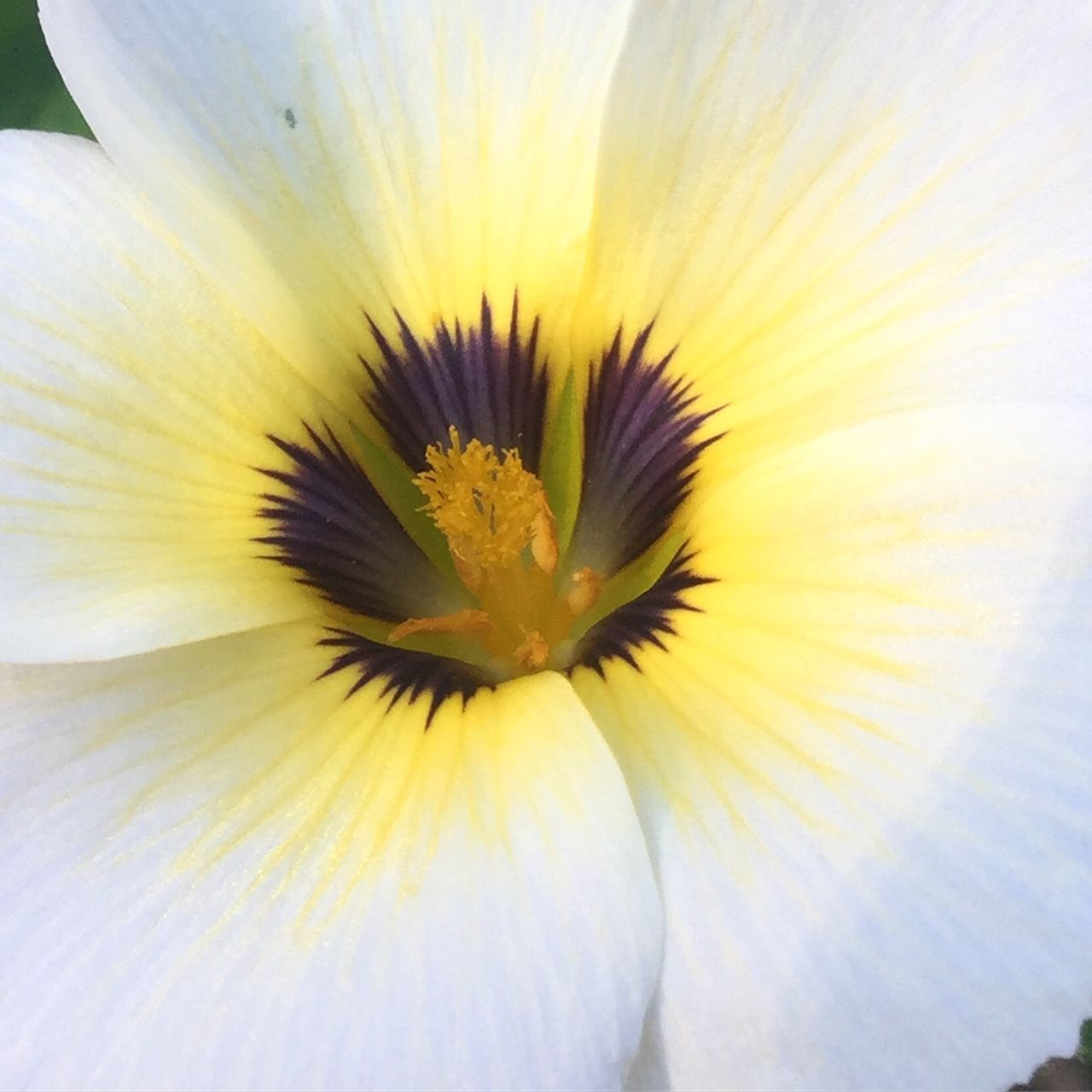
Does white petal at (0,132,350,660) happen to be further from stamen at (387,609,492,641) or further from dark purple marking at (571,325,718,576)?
dark purple marking at (571,325,718,576)

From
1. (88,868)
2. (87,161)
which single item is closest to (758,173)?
(87,161)

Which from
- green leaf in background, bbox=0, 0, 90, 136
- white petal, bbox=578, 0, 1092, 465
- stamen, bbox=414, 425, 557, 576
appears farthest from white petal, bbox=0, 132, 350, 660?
green leaf in background, bbox=0, 0, 90, 136

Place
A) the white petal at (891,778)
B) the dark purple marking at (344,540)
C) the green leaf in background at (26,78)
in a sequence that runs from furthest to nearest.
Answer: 1. the green leaf in background at (26,78)
2. the dark purple marking at (344,540)
3. the white petal at (891,778)

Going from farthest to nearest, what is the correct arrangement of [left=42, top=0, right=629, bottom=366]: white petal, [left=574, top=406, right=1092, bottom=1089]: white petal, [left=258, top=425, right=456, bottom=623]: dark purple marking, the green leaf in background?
the green leaf in background
[left=258, top=425, right=456, bottom=623]: dark purple marking
[left=42, top=0, right=629, bottom=366]: white petal
[left=574, top=406, right=1092, bottom=1089]: white petal

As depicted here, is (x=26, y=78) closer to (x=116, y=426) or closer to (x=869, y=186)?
(x=116, y=426)

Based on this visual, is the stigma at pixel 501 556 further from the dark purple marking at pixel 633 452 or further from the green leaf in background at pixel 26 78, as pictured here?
the green leaf in background at pixel 26 78

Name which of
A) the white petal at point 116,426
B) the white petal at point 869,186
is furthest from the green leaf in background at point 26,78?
the white petal at point 869,186

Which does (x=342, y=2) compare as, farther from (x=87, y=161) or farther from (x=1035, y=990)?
(x=1035, y=990)
